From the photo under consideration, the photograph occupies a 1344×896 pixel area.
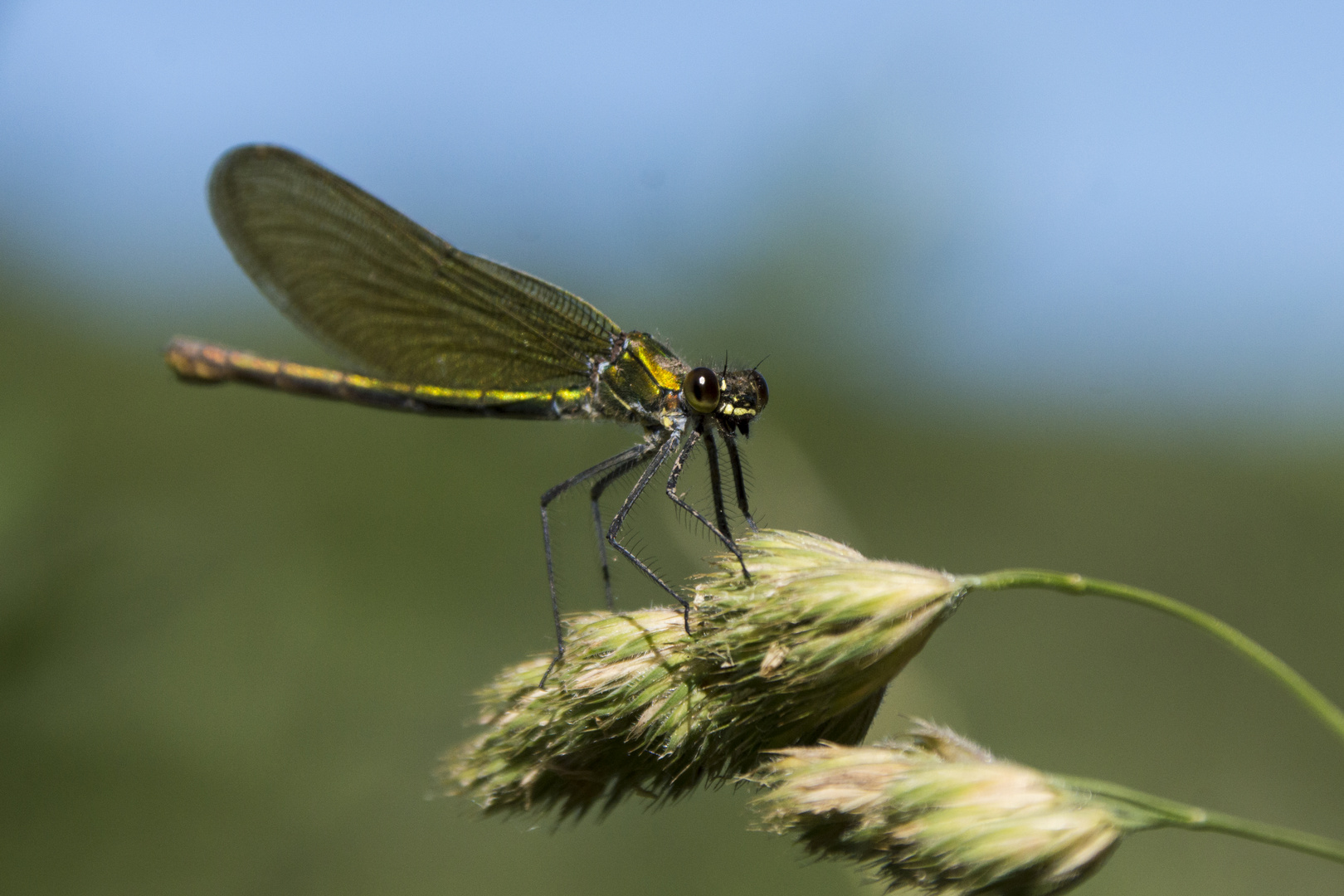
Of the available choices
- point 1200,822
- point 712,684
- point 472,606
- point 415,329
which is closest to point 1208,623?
point 1200,822

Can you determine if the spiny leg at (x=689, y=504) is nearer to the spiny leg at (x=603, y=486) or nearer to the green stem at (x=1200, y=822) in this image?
the spiny leg at (x=603, y=486)

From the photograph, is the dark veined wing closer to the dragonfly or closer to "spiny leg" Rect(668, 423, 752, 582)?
the dragonfly

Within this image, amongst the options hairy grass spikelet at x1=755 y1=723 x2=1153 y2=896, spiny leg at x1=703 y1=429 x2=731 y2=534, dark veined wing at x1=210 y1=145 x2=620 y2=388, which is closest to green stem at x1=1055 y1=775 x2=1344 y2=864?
hairy grass spikelet at x1=755 y1=723 x2=1153 y2=896

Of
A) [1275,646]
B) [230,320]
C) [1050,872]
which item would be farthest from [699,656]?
[230,320]

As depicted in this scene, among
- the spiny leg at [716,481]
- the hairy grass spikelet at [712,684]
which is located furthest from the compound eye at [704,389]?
the hairy grass spikelet at [712,684]

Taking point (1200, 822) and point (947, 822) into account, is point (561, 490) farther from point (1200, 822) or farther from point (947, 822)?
point (1200, 822)

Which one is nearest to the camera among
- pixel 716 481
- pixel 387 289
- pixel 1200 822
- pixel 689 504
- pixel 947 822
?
pixel 1200 822
